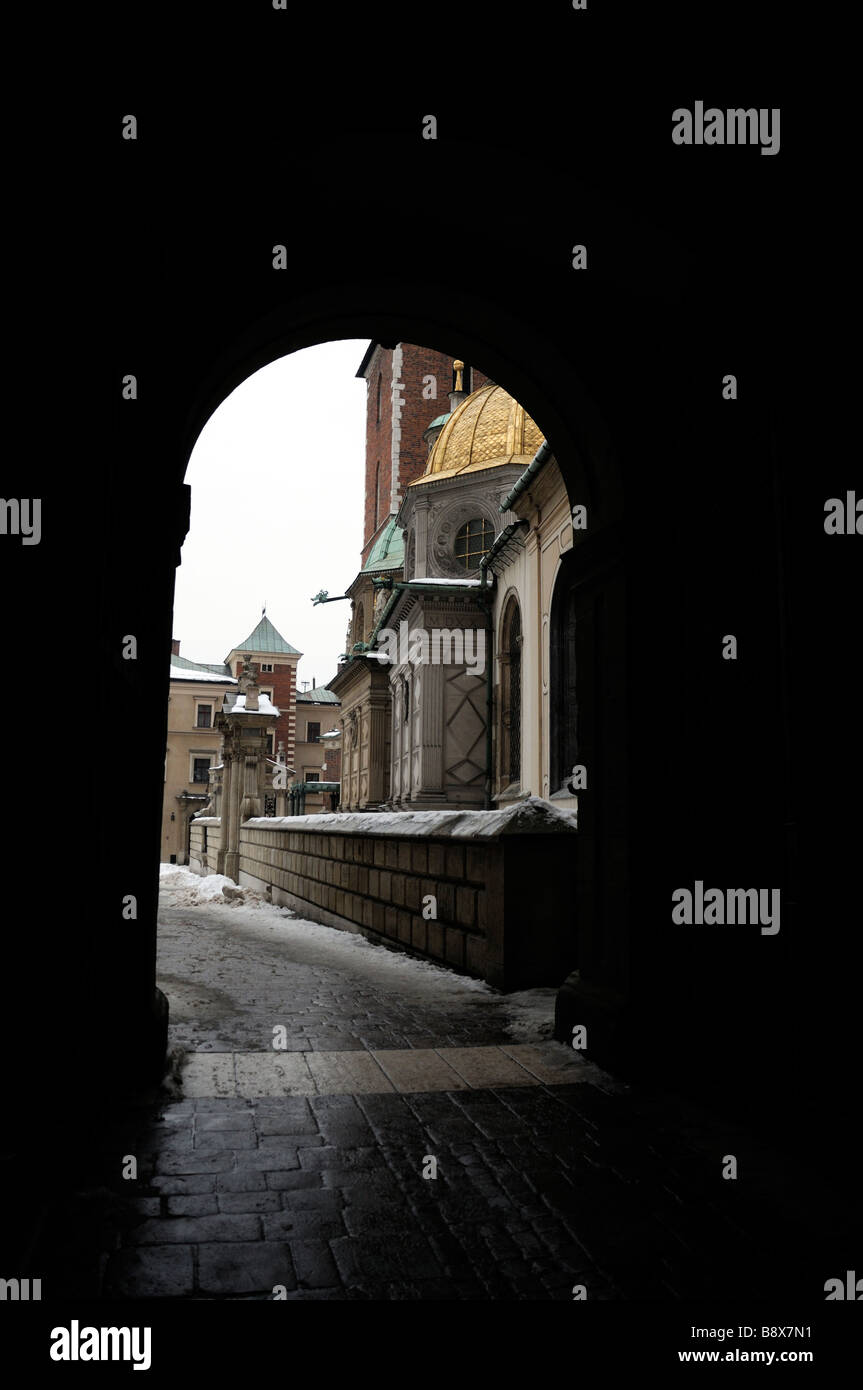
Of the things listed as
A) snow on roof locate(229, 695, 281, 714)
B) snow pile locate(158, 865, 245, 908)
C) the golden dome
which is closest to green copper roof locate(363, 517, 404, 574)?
the golden dome

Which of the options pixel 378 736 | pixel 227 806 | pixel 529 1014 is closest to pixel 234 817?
pixel 227 806

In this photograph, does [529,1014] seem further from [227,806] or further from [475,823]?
[227,806]

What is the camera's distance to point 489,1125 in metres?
3.50

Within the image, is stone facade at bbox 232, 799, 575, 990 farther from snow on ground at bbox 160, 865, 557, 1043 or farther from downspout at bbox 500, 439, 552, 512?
downspout at bbox 500, 439, 552, 512

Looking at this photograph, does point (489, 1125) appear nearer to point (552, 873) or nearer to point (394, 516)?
point (552, 873)

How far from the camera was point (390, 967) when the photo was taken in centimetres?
757

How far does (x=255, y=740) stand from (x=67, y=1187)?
Answer: 58.4ft

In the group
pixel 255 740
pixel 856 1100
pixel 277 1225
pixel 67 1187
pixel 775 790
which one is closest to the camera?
pixel 277 1225

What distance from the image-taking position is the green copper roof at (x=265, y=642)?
61.9 meters

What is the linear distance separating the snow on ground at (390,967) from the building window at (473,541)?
11.6 m

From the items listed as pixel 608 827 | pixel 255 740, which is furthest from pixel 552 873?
pixel 255 740

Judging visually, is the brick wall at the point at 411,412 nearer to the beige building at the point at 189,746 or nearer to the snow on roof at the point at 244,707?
the beige building at the point at 189,746

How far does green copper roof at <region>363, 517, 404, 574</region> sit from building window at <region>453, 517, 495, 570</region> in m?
9.89

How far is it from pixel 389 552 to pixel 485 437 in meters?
11.9
